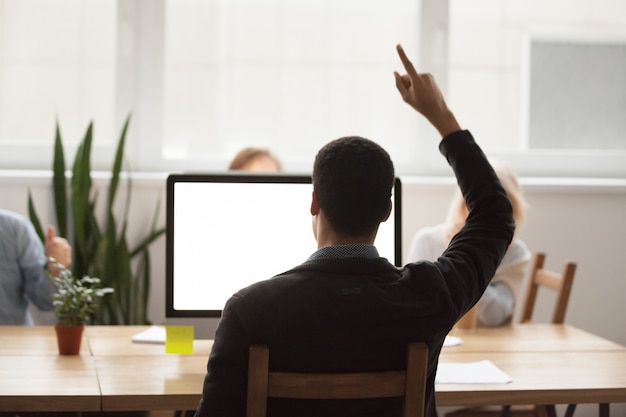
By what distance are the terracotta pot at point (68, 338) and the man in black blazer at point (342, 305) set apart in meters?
0.92

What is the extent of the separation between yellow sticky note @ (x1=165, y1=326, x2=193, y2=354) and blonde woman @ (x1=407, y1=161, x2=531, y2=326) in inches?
39.6

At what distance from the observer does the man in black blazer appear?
1.46 m

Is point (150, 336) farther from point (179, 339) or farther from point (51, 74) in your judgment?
point (51, 74)

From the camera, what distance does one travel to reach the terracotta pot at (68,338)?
2.35 metres

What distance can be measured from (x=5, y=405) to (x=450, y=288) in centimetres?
95

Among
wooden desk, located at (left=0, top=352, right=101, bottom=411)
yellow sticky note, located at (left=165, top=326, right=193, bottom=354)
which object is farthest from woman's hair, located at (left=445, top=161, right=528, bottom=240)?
wooden desk, located at (left=0, top=352, right=101, bottom=411)

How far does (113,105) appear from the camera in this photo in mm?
4133

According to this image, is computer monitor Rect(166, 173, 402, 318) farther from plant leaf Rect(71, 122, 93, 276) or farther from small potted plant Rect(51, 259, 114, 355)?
plant leaf Rect(71, 122, 93, 276)

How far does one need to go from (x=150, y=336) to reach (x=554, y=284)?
140 centimetres

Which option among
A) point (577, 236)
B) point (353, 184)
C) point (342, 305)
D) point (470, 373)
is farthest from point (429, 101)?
point (577, 236)

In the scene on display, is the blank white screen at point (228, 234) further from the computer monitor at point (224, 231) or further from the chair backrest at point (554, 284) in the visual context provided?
the chair backrest at point (554, 284)

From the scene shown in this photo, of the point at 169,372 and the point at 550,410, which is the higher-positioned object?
the point at 169,372

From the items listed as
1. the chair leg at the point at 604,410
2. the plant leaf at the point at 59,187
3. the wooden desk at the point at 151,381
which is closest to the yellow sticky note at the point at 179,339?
the wooden desk at the point at 151,381

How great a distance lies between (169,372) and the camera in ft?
7.20
